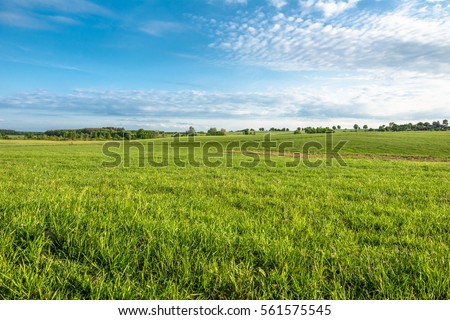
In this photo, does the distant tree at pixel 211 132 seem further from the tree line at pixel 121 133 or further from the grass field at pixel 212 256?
the grass field at pixel 212 256

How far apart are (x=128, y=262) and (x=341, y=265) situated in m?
2.45

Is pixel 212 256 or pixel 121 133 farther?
pixel 121 133

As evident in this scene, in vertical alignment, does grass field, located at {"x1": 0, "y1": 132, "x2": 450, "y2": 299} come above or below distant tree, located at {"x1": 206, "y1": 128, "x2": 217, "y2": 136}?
below

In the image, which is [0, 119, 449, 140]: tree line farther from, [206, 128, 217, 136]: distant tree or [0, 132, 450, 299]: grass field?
[0, 132, 450, 299]: grass field

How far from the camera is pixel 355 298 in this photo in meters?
2.41

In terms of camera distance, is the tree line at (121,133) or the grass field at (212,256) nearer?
the grass field at (212,256)

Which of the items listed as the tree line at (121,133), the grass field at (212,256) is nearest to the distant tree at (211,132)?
the tree line at (121,133)

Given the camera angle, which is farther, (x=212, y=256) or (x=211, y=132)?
(x=211, y=132)

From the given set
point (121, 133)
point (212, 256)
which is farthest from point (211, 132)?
point (212, 256)

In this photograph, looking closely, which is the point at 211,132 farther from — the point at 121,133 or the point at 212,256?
the point at 212,256

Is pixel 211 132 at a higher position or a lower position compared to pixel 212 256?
higher

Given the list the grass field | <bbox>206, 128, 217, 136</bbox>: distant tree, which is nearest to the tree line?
<bbox>206, 128, 217, 136</bbox>: distant tree

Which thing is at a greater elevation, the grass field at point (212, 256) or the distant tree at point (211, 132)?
the distant tree at point (211, 132)
